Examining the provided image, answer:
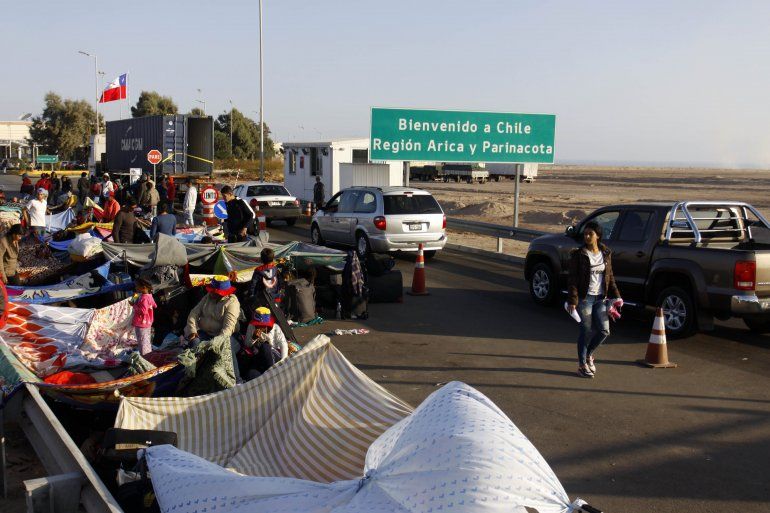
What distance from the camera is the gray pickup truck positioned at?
10094 mm

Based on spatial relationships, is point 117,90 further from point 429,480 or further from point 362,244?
point 429,480

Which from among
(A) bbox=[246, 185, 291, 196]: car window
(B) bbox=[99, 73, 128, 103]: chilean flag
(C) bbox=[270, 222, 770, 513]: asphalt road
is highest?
(B) bbox=[99, 73, 128, 103]: chilean flag

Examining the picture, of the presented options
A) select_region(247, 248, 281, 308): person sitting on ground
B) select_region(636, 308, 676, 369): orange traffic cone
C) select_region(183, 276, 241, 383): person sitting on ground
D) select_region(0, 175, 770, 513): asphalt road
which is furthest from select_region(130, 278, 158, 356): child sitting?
select_region(636, 308, 676, 369): orange traffic cone

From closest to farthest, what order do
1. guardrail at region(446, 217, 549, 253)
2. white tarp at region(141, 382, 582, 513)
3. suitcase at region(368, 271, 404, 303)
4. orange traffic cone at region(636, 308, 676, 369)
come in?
white tarp at region(141, 382, 582, 513), orange traffic cone at region(636, 308, 676, 369), suitcase at region(368, 271, 404, 303), guardrail at region(446, 217, 549, 253)

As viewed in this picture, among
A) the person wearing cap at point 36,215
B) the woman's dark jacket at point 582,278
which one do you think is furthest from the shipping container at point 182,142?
the woman's dark jacket at point 582,278

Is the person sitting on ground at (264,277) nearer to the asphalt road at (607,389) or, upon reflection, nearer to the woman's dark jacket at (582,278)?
the asphalt road at (607,389)

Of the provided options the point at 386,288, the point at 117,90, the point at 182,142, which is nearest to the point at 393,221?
the point at 386,288

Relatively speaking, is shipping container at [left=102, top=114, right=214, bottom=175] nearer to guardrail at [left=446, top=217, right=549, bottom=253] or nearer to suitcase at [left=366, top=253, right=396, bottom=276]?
guardrail at [left=446, top=217, right=549, bottom=253]

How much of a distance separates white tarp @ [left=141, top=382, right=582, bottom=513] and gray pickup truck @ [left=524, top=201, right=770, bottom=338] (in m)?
7.53

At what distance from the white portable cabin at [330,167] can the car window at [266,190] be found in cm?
276

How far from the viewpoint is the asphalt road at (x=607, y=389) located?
6.07m

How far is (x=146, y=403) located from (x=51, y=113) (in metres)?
112

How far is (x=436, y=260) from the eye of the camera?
19156mm

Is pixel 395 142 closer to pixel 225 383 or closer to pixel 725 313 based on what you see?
pixel 725 313
